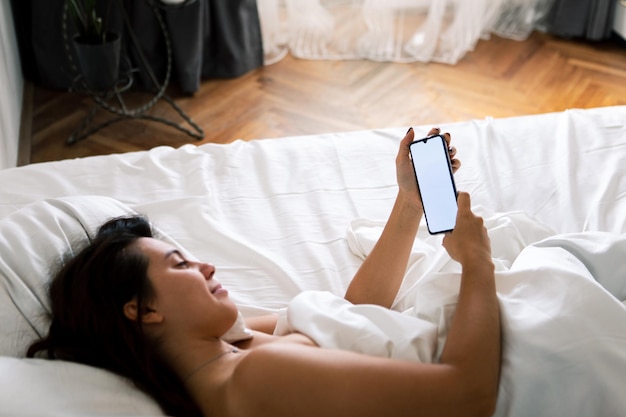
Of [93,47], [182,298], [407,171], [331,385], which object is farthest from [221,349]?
[93,47]

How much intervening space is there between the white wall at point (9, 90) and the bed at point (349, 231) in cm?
78

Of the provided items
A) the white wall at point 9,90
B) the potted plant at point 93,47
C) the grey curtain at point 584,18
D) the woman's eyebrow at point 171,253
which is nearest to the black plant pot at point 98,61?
the potted plant at point 93,47

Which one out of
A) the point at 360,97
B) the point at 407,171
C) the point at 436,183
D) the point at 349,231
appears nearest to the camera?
the point at 436,183

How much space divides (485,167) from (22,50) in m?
2.20

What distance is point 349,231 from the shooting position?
1.49 m

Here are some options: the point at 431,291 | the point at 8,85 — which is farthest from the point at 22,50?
the point at 431,291

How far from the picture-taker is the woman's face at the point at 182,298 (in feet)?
3.59

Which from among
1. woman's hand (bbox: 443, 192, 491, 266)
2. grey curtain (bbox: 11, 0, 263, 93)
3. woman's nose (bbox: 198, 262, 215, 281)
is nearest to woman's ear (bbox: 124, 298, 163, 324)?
woman's nose (bbox: 198, 262, 215, 281)

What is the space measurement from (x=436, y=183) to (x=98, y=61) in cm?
167

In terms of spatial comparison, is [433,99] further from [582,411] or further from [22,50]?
[582,411]

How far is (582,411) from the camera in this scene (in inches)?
40.8

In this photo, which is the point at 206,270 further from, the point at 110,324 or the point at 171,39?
the point at 171,39

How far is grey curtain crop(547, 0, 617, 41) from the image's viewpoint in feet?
10.9

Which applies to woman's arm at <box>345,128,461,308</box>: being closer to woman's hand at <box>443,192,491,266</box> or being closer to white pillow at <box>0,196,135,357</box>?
woman's hand at <box>443,192,491,266</box>
